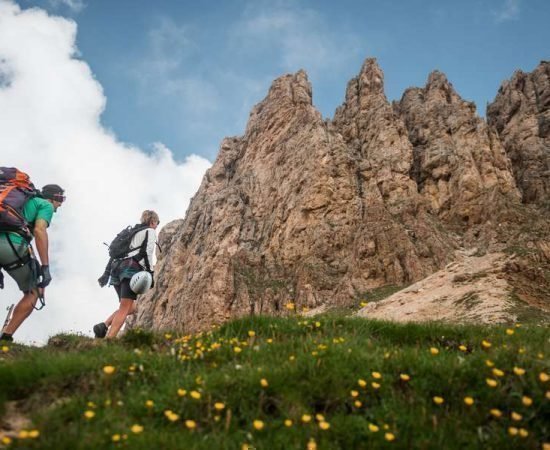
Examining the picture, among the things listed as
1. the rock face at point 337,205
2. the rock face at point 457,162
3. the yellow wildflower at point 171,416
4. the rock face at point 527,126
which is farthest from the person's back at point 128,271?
the rock face at point 527,126

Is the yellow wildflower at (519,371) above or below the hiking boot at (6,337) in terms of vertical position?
below

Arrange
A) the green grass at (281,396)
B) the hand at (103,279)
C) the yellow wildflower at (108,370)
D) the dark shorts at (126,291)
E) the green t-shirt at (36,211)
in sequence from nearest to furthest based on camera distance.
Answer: the green grass at (281,396) < the yellow wildflower at (108,370) < the green t-shirt at (36,211) < the dark shorts at (126,291) < the hand at (103,279)

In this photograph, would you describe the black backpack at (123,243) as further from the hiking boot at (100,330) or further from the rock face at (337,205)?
the rock face at (337,205)

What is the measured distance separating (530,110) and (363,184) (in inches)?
1469

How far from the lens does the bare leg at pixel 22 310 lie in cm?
774

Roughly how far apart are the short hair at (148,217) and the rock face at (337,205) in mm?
48984

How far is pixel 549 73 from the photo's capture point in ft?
299

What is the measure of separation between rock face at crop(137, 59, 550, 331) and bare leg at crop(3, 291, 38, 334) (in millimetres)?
50703

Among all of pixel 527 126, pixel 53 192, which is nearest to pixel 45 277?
pixel 53 192

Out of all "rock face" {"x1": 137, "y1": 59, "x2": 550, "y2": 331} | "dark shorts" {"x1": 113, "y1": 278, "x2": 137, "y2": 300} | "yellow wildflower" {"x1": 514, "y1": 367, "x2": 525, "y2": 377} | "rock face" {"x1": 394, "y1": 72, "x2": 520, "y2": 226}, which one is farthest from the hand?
"rock face" {"x1": 394, "y1": 72, "x2": 520, "y2": 226}

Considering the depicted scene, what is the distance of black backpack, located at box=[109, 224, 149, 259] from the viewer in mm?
9492

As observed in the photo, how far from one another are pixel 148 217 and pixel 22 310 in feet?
10.2

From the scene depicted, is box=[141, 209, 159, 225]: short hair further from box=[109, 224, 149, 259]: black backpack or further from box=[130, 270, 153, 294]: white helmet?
box=[130, 270, 153, 294]: white helmet

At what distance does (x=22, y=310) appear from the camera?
776 centimetres
